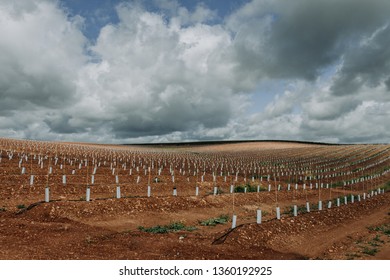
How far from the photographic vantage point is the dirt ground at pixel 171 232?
1184 cm

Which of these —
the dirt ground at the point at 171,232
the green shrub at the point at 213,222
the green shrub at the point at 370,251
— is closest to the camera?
the dirt ground at the point at 171,232

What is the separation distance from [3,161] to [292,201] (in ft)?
107

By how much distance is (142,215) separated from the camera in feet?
63.2

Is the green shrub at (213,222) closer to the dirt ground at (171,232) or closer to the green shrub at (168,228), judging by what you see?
the dirt ground at (171,232)

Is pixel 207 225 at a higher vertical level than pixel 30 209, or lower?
lower

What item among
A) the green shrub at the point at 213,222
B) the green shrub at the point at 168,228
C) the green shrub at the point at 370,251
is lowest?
the green shrub at the point at 213,222

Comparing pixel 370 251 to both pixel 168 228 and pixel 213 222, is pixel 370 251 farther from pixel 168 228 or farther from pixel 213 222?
pixel 168 228

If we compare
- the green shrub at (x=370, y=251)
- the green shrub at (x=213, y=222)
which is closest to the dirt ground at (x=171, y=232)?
the green shrub at (x=370, y=251)

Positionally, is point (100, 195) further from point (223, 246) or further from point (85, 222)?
point (223, 246)

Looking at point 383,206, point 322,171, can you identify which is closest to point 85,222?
point 383,206

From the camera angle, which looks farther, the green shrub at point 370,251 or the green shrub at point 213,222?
the green shrub at point 213,222

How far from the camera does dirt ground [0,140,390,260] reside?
11836 millimetres

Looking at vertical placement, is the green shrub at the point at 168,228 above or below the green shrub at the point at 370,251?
above

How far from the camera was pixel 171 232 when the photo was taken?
1543 cm
